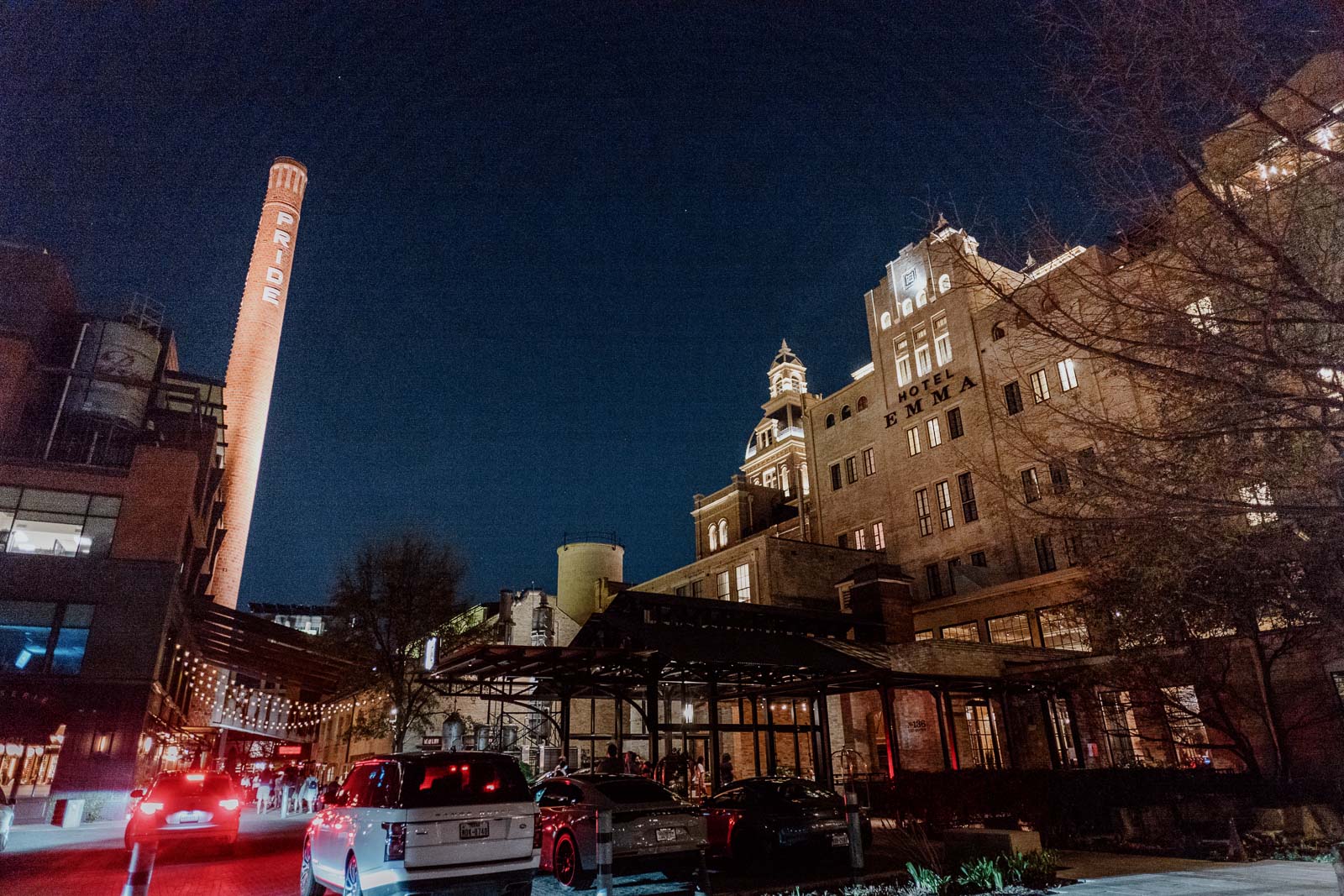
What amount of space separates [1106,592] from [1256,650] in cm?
333

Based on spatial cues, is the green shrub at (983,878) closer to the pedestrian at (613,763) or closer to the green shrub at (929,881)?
the green shrub at (929,881)

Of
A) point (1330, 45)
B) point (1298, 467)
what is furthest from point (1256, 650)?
point (1330, 45)

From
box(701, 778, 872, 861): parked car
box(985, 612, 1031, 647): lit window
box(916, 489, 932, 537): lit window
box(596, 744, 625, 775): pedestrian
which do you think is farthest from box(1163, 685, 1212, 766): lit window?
box(916, 489, 932, 537): lit window

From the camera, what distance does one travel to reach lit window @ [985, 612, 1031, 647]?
1099 inches

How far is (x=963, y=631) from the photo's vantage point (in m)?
30.6

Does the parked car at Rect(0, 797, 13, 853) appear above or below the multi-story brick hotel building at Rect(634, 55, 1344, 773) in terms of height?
below

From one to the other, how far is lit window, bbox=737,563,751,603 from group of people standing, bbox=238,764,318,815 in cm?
2002

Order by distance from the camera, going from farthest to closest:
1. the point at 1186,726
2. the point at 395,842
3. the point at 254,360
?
the point at 254,360, the point at 1186,726, the point at 395,842

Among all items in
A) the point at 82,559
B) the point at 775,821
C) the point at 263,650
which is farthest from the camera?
the point at 263,650

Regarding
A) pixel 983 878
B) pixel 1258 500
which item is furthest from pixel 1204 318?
pixel 1258 500

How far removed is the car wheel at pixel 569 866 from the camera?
10.8 m

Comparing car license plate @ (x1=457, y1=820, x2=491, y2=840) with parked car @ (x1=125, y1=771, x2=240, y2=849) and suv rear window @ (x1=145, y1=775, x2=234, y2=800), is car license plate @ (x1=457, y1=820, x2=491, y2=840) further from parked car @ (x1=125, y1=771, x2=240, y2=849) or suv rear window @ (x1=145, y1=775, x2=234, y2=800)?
suv rear window @ (x1=145, y1=775, x2=234, y2=800)

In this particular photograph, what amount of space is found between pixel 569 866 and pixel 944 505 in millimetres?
29038

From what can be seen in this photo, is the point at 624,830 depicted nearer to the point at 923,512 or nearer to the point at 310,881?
the point at 310,881
